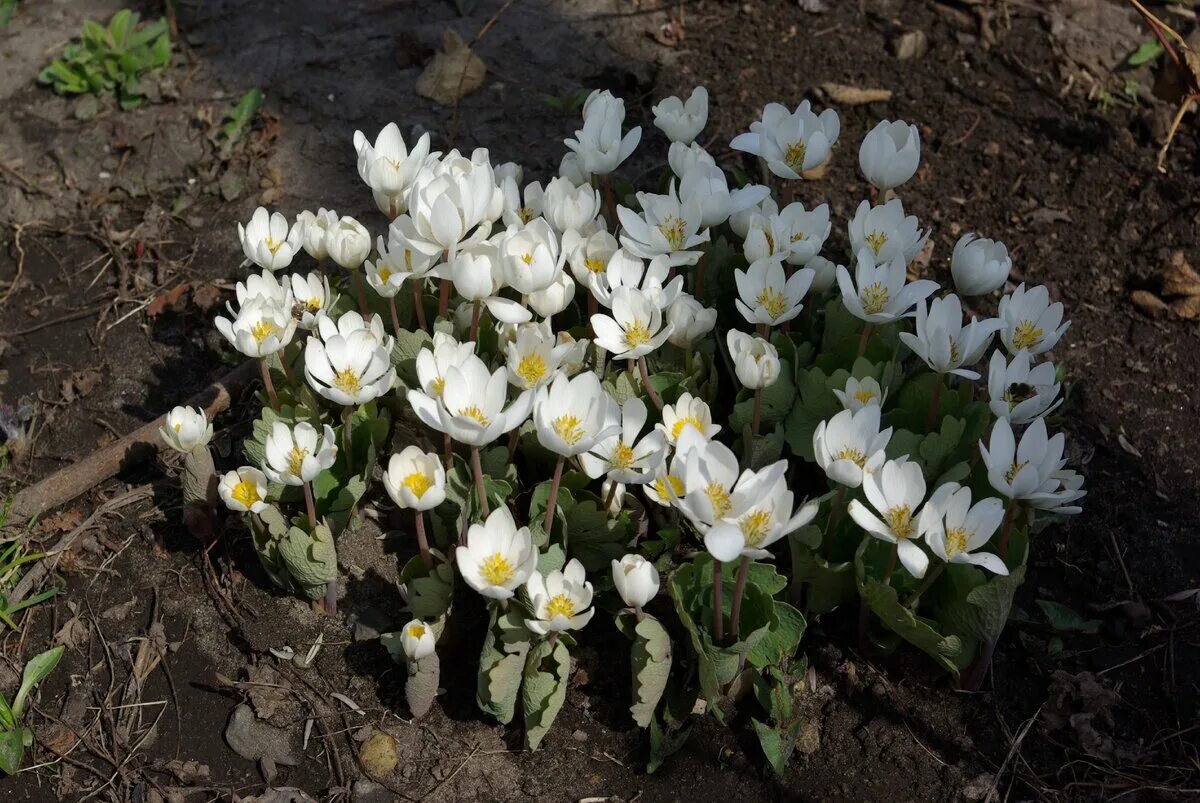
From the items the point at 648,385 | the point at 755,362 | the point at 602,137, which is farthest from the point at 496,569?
the point at 602,137

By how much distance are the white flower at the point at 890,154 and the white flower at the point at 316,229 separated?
1.27 m

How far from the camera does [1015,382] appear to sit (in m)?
2.33

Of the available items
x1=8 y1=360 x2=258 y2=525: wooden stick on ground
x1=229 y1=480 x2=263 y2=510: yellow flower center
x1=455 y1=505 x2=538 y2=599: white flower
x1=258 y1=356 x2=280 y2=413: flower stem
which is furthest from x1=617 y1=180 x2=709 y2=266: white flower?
x1=8 y1=360 x2=258 y2=525: wooden stick on ground

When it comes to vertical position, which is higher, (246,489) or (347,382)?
(347,382)

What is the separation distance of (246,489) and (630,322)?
35.5 inches

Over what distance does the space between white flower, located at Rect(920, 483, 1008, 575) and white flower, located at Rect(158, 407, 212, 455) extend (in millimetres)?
1562

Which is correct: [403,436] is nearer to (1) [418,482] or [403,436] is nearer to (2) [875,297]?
(1) [418,482]

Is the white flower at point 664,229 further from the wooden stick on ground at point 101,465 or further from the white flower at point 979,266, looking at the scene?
the wooden stick on ground at point 101,465

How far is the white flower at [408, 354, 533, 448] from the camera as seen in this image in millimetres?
2104

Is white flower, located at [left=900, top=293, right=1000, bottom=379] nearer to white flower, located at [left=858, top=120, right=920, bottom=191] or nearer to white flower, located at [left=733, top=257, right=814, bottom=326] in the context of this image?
white flower, located at [left=733, top=257, right=814, bottom=326]

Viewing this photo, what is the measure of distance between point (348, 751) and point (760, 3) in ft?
10.4

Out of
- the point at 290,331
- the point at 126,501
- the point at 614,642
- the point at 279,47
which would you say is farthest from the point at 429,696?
the point at 279,47

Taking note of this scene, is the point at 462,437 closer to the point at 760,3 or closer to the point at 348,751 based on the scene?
the point at 348,751

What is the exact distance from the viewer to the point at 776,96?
12.9 feet
